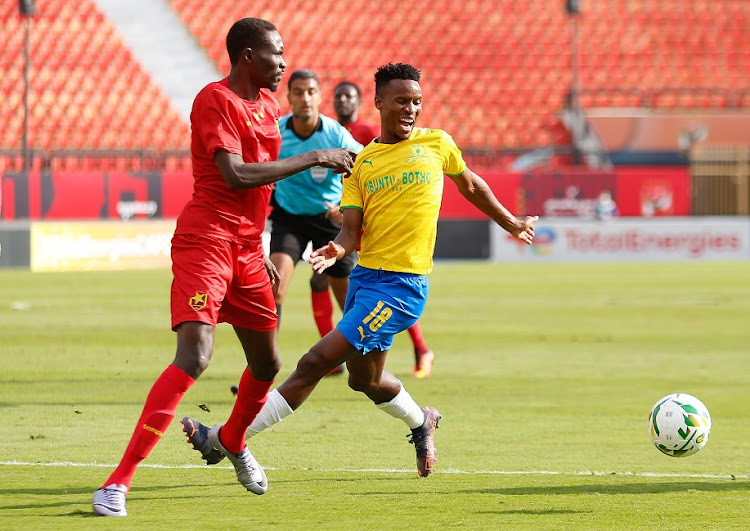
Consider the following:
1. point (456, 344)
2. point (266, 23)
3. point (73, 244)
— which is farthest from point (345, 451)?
point (73, 244)

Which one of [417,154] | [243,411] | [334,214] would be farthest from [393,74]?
[334,214]

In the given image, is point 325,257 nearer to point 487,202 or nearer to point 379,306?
point 379,306

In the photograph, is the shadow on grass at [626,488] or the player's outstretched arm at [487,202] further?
the player's outstretched arm at [487,202]

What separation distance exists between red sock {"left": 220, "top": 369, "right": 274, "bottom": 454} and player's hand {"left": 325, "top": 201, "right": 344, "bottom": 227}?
290cm

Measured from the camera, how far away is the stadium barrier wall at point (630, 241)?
27.3 meters

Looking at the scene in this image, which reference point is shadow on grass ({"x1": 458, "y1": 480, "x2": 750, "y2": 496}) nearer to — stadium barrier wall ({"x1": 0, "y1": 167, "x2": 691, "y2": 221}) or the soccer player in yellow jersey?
the soccer player in yellow jersey

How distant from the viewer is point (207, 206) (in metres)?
5.35

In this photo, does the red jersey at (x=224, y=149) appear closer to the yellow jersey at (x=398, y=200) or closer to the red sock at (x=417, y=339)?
the yellow jersey at (x=398, y=200)

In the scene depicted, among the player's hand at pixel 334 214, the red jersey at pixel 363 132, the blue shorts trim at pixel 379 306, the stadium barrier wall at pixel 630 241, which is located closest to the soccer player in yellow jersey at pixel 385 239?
the blue shorts trim at pixel 379 306

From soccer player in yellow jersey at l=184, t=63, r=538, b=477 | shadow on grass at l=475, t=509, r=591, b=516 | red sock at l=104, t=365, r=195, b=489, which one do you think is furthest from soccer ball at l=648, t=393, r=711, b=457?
A: red sock at l=104, t=365, r=195, b=489

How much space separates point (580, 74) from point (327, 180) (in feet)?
82.3

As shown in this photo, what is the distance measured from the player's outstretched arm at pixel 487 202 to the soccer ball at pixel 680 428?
1.11m

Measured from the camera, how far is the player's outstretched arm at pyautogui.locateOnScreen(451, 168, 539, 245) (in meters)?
5.98

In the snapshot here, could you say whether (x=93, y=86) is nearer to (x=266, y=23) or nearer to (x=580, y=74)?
(x=580, y=74)
